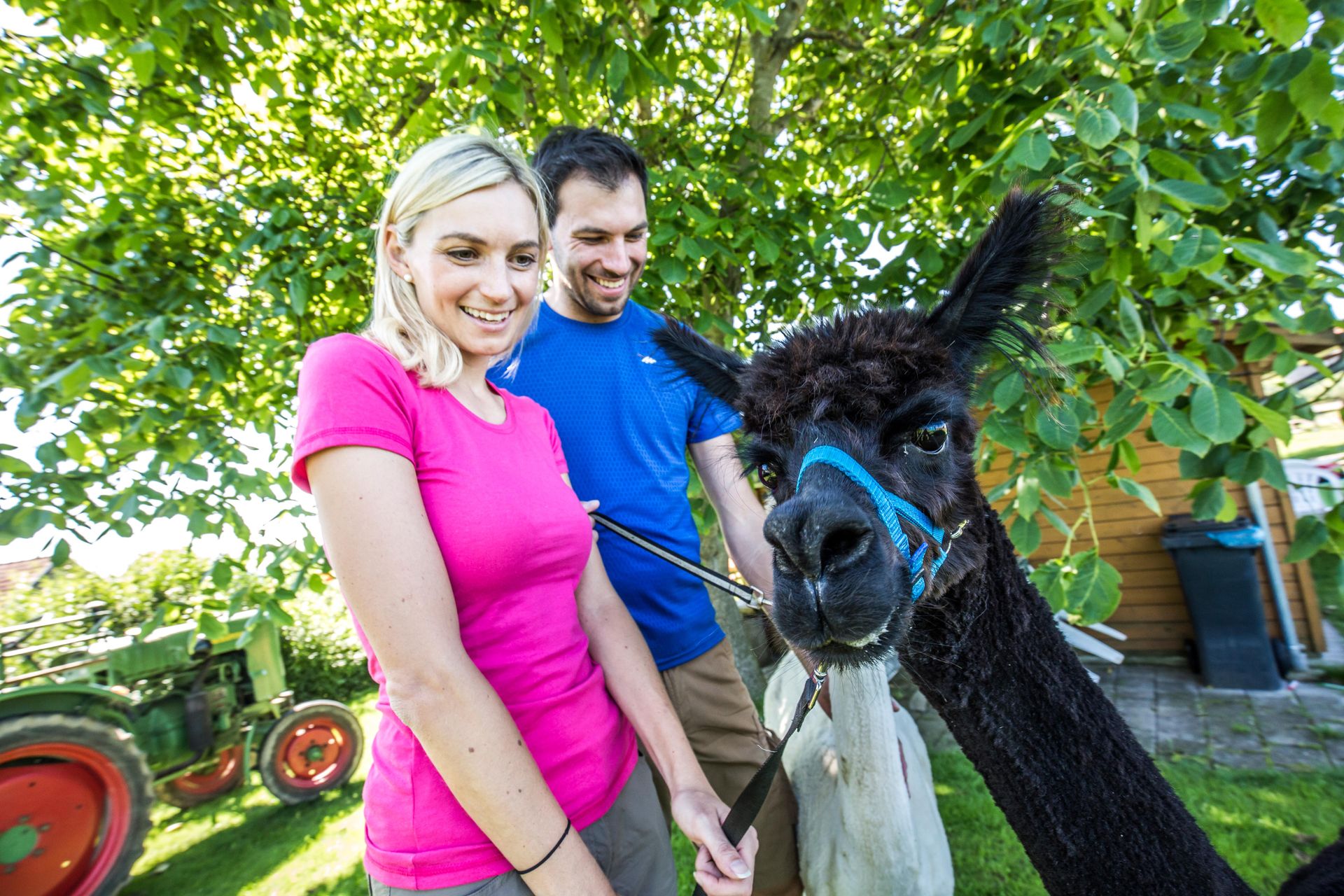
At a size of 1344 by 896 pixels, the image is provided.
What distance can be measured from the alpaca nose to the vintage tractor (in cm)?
253

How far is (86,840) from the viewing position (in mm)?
4215

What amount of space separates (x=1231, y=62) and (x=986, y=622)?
6.74 ft

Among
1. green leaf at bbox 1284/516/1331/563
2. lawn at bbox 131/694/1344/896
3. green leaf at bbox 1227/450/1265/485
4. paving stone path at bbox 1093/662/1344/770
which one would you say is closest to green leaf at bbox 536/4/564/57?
green leaf at bbox 1227/450/1265/485

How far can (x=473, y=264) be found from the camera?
1232 millimetres

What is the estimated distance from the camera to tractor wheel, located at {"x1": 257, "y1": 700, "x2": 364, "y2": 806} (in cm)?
555

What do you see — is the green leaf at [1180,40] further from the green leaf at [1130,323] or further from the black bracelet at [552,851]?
the black bracelet at [552,851]

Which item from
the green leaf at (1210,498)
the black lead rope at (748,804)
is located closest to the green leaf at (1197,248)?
the green leaf at (1210,498)

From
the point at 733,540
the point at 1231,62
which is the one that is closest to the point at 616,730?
the point at 733,540

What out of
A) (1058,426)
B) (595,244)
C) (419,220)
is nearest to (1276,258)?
(1058,426)

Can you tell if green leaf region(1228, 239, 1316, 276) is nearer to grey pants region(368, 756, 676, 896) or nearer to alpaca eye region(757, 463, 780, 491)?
alpaca eye region(757, 463, 780, 491)

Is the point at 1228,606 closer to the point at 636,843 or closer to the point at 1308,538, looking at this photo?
the point at 1308,538

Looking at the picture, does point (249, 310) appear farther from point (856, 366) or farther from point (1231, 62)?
point (1231, 62)

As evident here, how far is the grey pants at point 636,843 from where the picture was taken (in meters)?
1.29

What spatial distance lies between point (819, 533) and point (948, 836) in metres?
3.95
